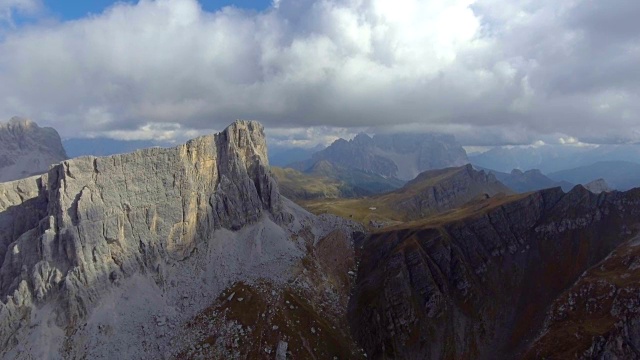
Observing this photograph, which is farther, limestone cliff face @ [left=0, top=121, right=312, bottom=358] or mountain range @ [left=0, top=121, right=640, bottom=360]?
limestone cliff face @ [left=0, top=121, right=312, bottom=358]

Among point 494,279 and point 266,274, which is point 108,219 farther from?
point 494,279

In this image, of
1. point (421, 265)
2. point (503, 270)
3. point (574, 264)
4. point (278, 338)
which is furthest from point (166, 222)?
point (574, 264)

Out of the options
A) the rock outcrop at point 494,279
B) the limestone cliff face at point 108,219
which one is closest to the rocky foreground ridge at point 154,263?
the limestone cliff face at point 108,219

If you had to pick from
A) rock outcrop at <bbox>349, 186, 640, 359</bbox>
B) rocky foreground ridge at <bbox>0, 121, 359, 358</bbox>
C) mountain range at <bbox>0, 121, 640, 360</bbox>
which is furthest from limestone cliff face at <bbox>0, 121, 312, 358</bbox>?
rock outcrop at <bbox>349, 186, 640, 359</bbox>

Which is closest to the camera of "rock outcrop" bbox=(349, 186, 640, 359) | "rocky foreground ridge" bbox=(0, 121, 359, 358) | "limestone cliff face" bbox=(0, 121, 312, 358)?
"rocky foreground ridge" bbox=(0, 121, 359, 358)

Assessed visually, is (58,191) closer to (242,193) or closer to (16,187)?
(16,187)

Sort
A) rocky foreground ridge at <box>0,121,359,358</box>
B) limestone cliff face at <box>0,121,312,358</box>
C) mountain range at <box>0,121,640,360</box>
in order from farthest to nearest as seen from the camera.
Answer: limestone cliff face at <box>0,121,312,358</box> → rocky foreground ridge at <box>0,121,359,358</box> → mountain range at <box>0,121,640,360</box>

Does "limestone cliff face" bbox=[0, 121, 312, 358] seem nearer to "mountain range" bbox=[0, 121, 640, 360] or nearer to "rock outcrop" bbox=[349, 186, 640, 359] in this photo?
"mountain range" bbox=[0, 121, 640, 360]
